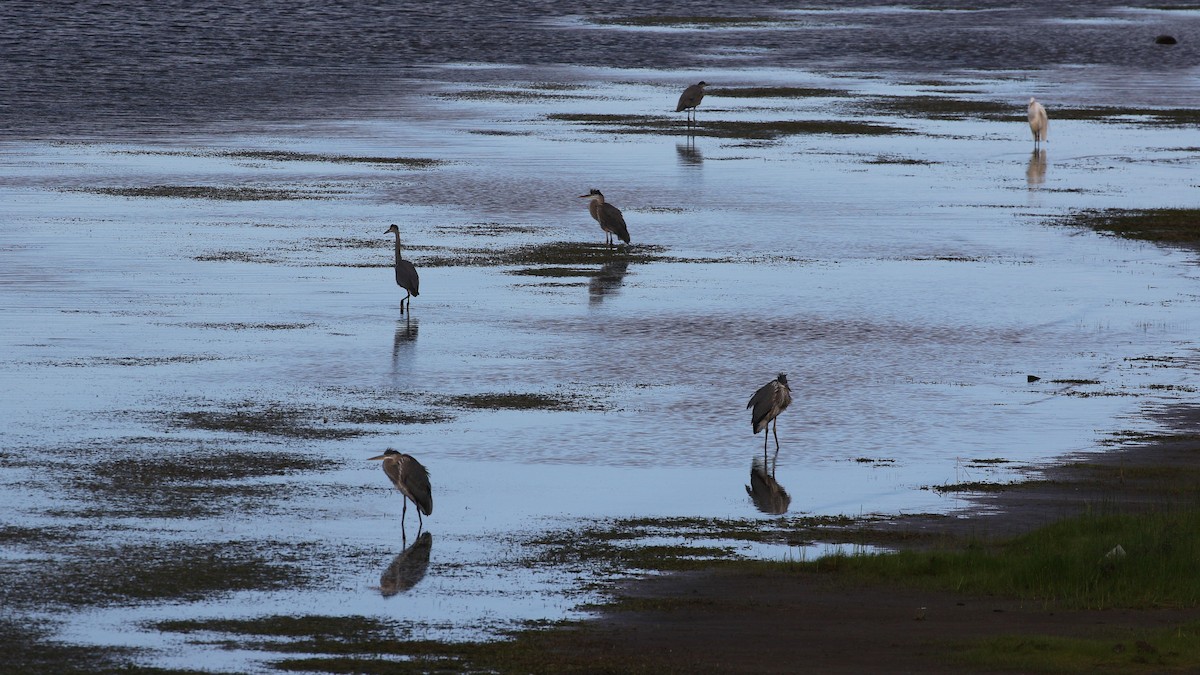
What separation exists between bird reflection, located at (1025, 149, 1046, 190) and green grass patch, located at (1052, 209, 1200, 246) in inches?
133

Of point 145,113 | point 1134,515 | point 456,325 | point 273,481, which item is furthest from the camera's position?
point 145,113

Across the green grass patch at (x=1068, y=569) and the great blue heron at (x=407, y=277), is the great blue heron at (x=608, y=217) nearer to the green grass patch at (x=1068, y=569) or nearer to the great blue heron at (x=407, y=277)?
the great blue heron at (x=407, y=277)

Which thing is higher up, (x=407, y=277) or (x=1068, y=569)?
(x=1068, y=569)

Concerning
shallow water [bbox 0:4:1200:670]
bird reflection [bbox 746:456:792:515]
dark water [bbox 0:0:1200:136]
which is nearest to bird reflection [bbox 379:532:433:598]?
shallow water [bbox 0:4:1200:670]

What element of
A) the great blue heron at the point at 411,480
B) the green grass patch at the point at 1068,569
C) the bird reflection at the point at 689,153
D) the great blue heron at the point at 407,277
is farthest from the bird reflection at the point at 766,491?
the bird reflection at the point at 689,153

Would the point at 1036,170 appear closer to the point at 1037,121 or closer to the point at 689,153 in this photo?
the point at 1037,121

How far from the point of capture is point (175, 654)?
10.6 meters

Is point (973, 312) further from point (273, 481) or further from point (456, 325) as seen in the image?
point (273, 481)

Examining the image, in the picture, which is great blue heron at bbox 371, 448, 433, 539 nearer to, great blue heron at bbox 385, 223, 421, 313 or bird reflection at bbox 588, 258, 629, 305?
great blue heron at bbox 385, 223, 421, 313

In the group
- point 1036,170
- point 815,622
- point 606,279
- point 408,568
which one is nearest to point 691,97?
point 1036,170

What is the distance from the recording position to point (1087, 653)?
10836 mm

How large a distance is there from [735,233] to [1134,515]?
14.9 metres

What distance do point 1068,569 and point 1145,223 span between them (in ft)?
56.6

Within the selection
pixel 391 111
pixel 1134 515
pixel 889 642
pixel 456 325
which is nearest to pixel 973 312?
pixel 456 325
